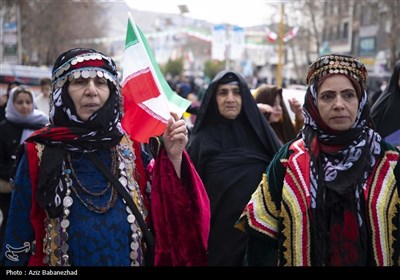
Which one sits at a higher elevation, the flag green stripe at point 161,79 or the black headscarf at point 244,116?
the flag green stripe at point 161,79

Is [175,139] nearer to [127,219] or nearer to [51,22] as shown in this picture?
[127,219]

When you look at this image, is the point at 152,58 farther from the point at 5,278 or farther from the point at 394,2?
the point at 394,2

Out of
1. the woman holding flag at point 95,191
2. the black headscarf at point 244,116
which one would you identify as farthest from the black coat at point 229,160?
the woman holding flag at point 95,191

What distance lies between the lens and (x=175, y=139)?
2.58m

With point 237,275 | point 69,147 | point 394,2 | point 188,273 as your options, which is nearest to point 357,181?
point 237,275

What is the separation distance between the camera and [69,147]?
249 centimetres

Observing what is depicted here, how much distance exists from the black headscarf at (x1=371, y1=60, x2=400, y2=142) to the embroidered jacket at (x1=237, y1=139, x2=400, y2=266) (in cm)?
139

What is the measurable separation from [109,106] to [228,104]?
170 centimetres

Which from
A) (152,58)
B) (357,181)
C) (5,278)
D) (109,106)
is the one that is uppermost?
(152,58)

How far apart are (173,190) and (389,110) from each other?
195cm

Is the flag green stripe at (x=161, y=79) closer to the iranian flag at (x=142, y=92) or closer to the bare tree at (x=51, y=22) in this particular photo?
the iranian flag at (x=142, y=92)

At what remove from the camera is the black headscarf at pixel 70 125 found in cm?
241

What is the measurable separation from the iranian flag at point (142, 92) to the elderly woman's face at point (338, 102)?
74 centimetres

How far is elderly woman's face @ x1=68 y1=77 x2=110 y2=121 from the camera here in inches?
99.2
